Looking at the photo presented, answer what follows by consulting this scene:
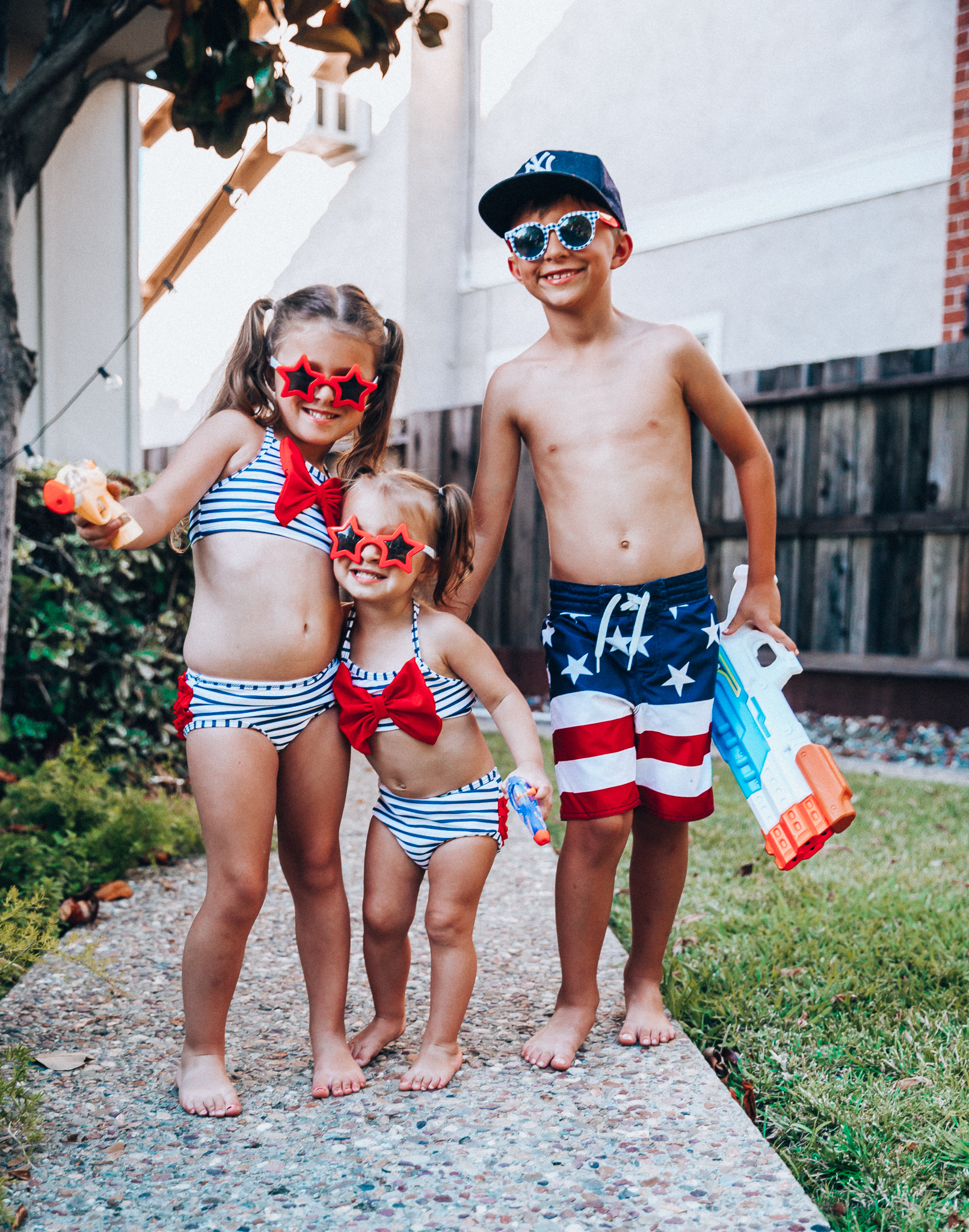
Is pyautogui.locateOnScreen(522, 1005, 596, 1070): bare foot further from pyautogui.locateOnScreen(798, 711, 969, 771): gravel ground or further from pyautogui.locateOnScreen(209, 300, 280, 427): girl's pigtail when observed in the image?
pyautogui.locateOnScreen(798, 711, 969, 771): gravel ground

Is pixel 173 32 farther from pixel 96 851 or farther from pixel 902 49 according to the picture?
pixel 902 49

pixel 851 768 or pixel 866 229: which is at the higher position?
pixel 866 229

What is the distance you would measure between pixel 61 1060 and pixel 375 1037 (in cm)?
66

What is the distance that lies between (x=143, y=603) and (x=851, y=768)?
3.66m

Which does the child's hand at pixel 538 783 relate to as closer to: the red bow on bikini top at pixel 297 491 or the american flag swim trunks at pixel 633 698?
the american flag swim trunks at pixel 633 698

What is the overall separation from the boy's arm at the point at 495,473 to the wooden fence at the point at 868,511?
4.30 metres

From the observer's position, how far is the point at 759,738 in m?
2.43

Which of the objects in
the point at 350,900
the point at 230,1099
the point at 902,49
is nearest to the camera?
the point at 230,1099

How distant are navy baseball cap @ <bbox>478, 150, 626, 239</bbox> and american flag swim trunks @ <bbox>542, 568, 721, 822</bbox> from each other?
872 millimetres

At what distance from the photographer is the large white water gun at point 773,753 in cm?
224

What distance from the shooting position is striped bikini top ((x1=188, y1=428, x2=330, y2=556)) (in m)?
2.13

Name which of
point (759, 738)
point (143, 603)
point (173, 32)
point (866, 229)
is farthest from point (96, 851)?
point (866, 229)

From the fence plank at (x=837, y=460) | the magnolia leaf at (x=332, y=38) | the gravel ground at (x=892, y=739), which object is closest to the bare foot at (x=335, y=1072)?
the magnolia leaf at (x=332, y=38)

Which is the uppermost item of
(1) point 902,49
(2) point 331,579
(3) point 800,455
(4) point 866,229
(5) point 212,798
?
(1) point 902,49
